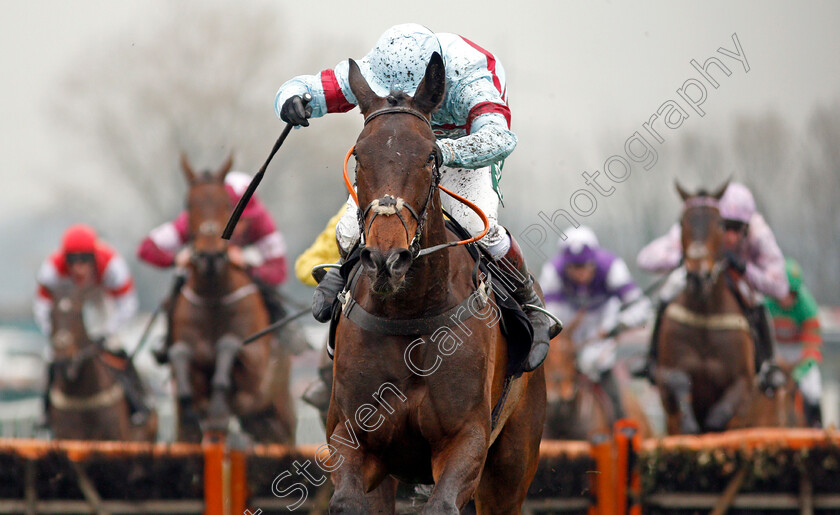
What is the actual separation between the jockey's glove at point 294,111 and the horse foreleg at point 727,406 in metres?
5.82

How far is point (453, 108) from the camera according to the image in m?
4.10

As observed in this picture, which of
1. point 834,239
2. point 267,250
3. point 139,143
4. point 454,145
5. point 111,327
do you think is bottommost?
point 454,145

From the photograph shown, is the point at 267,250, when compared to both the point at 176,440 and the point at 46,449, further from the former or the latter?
the point at 46,449

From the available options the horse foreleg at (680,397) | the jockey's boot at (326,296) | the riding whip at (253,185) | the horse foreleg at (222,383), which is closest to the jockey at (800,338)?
the horse foreleg at (680,397)

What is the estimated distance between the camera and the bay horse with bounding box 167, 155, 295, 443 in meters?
9.51

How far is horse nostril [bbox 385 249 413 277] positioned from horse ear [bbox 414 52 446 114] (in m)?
0.64

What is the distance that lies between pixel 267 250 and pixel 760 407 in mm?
4634

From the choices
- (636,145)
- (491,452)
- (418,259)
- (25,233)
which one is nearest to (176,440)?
(491,452)

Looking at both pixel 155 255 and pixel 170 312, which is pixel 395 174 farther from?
pixel 155 255

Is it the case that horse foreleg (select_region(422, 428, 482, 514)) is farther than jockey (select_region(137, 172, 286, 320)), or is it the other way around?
jockey (select_region(137, 172, 286, 320))

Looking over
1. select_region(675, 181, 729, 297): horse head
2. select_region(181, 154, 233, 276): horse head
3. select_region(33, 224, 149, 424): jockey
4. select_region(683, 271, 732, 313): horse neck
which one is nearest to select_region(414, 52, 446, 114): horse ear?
select_region(675, 181, 729, 297): horse head

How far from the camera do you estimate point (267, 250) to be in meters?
10.2

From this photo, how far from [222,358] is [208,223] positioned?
1.21 m

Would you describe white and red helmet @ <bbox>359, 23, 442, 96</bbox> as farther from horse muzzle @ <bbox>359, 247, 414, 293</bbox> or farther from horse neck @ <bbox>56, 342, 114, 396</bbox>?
horse neck @ <bbox>56, 342, 114, 396</bbox>
